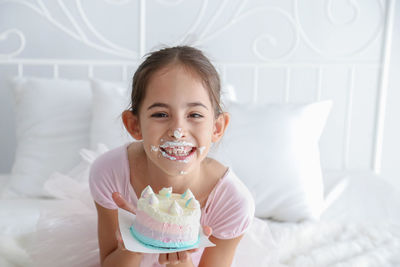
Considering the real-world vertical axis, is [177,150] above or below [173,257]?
above

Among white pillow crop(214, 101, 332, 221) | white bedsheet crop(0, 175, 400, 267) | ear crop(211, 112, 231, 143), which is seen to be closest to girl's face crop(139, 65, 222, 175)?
ear crop(211, 112, 231, 143)

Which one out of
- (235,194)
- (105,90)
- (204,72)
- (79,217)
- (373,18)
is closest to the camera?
(204,72)

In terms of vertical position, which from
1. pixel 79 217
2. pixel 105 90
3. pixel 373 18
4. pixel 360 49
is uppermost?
pixel 373 18

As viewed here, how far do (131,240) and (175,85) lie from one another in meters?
0.35

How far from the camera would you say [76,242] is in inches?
53.2

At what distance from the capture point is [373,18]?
8.29ft

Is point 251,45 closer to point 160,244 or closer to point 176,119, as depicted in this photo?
point 176,119

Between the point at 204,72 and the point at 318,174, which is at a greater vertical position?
the point at 204,72

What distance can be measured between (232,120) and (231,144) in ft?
0.41

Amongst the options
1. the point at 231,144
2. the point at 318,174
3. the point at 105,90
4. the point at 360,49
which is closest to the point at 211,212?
the point at 231,144

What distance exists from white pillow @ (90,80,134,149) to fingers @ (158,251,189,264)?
0.91m

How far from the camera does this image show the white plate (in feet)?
3.14

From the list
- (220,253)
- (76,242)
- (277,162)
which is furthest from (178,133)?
(277,162)

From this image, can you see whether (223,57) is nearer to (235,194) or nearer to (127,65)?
(127,65)
